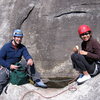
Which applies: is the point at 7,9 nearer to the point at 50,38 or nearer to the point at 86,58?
the point at 50,38

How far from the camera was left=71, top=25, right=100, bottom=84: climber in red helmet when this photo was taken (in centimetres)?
484

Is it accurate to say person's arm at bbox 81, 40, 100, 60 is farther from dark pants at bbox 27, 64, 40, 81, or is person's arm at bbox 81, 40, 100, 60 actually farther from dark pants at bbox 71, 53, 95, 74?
dark pants at bbox 27, 64, 40, 81

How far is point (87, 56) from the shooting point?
4.86 meters

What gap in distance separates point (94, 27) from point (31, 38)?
9.67 ft

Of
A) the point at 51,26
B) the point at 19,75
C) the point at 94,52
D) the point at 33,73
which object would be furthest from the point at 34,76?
the point at 51,26

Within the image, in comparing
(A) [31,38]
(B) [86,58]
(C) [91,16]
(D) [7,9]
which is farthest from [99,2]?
(B) [86,58]

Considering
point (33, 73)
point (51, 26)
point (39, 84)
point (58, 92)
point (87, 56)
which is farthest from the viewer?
point (51, 26)

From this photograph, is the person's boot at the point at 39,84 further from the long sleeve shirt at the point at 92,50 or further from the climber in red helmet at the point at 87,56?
the long sleeve shirt at the point at 92,50

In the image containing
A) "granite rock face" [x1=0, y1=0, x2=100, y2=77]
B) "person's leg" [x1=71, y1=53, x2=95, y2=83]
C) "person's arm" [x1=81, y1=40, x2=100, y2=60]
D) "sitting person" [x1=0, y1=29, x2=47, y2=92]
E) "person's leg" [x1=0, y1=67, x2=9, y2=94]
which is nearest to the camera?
"person's arm" [x1=81, y1=40, x2=100, y2=60]

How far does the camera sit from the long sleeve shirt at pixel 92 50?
190 inches

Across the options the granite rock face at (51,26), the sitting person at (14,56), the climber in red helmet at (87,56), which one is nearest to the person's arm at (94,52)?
the climber in red helmet at (87,56)

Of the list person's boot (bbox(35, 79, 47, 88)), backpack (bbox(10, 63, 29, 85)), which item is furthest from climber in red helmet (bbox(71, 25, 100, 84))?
backpack (bbox(10, 63, 29, 85))

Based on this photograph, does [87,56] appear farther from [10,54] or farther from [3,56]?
[3,56]

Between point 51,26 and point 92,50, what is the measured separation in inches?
263
